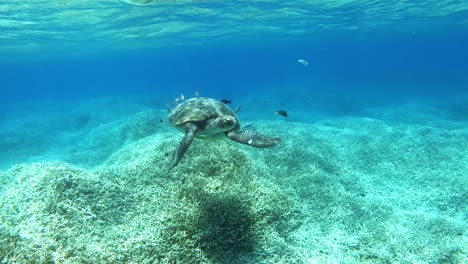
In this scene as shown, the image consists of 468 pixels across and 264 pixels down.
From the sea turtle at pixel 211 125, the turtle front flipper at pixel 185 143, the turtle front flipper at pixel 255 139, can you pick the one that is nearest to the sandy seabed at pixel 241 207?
the turtle front flipper at pixel 185 143

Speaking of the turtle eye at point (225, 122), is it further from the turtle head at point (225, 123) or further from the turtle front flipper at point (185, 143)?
the turtle front flipper at point (185, 143)

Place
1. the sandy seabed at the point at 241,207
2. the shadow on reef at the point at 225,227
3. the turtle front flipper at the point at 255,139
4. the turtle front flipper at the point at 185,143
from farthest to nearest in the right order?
the turtle front flipper at the point at 255,139 → the turtle front flipper at the point at 185,143 → the shadow on reef at the point at 225,227 → the sandy seabed at the point at 241,207

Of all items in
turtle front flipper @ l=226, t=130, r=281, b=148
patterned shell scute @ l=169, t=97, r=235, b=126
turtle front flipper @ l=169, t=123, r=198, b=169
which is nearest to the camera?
turtle front flipper @ l=169, t=123, r=198, b=169

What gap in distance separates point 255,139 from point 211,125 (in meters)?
1.08

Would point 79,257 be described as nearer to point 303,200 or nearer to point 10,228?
point 10,228

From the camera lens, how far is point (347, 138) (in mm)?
13555

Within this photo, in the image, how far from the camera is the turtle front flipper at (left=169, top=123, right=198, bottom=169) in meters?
5.36

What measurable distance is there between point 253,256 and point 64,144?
1908 cm

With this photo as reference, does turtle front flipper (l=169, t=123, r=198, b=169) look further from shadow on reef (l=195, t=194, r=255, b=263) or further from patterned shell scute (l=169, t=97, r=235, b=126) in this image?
shadow on reef (l=195, t=194, r=255, b=263)

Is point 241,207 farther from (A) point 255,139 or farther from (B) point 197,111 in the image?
(B) point 197,111

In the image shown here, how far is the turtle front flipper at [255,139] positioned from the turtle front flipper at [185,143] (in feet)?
2.67

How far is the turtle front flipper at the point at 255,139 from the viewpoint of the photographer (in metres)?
5.49

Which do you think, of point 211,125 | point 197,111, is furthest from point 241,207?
point 197,111

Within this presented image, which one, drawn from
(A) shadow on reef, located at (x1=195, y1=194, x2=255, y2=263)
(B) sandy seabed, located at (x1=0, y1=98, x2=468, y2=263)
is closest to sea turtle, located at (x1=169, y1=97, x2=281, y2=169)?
(B) sandy seabed, located at (x1=0, y1=98, x2=468, y2=263)
